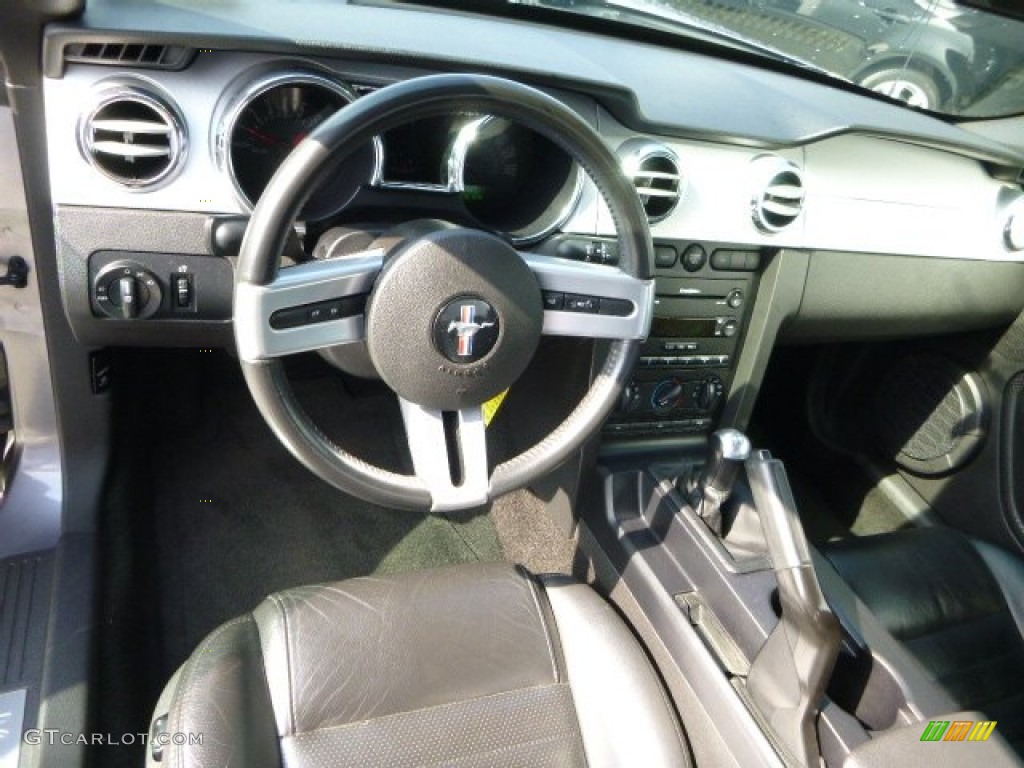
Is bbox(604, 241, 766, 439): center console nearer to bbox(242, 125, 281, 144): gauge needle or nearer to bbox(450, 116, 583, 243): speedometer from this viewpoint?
bbox(450, 116, 583, 243): speedometer

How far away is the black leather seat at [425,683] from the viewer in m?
1.05

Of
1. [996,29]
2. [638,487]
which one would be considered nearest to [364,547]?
[638,487]

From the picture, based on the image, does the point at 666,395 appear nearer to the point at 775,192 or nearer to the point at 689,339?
the point at 689,339

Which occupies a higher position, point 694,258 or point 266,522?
point 694,258

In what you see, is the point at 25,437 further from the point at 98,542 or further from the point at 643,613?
the point at 643,613

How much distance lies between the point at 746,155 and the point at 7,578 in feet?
5.49

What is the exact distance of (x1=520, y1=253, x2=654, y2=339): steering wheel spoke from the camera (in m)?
1.09

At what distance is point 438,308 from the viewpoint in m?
0.97

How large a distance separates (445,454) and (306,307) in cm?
29

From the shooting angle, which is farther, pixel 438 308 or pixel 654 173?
pixel 654 173

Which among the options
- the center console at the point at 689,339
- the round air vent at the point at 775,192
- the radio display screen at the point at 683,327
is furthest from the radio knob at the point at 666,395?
the round air vent at the point at 775,192

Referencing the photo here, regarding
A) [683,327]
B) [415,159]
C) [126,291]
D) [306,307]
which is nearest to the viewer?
[306,307]

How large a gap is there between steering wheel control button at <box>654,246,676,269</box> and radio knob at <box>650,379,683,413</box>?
0.27 metres

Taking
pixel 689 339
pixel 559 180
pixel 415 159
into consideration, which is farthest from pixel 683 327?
pixel 415 159
